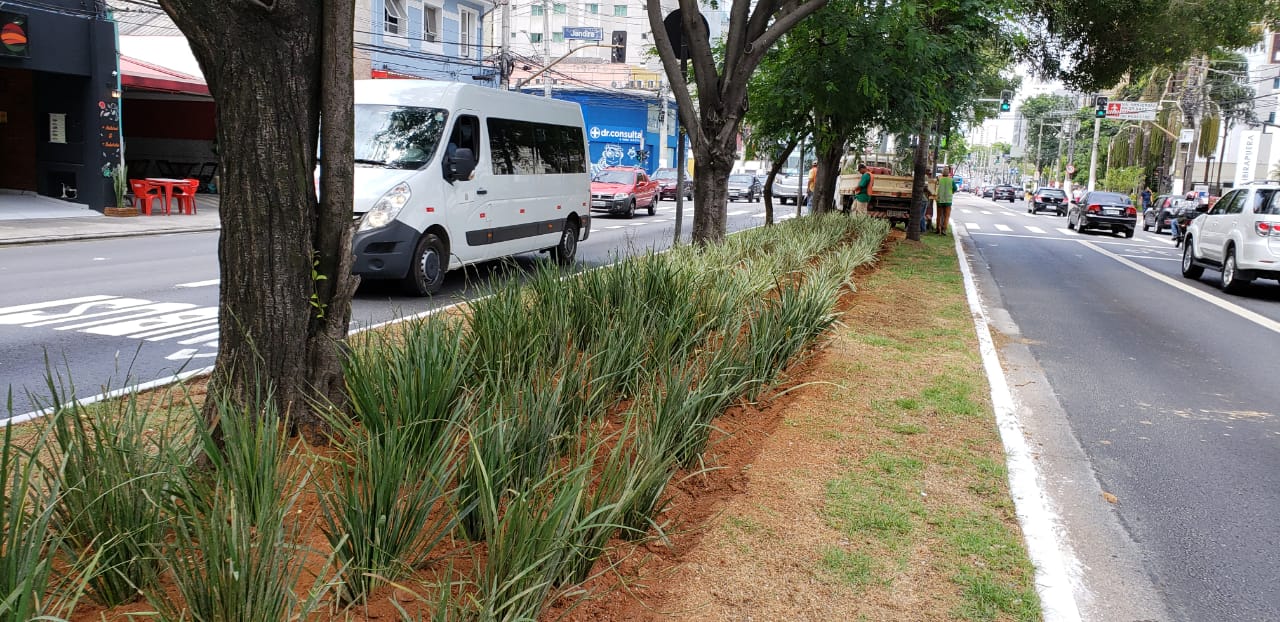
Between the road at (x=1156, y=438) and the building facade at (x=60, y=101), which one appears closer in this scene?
the road at (x=1156, y=438)

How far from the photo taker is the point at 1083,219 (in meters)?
32.6

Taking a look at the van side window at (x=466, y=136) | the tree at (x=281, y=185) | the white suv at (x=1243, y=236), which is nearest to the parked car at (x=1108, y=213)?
the white suv at (x=1243, y=236)

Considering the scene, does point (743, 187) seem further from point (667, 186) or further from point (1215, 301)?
point (1215, 301)

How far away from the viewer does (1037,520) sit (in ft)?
14.8

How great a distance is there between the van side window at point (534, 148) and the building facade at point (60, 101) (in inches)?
478

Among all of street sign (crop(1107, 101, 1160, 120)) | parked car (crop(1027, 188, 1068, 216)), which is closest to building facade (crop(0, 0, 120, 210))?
parked car (crop(1027, 188, 1068, 216))

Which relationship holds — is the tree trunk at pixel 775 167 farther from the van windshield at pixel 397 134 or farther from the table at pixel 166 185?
the table at pixel 166 185

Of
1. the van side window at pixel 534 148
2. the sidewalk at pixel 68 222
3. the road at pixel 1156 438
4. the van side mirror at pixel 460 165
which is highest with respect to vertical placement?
the van side window at pixel 534 148

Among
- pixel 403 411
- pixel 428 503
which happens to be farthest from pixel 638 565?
pixel 403 411

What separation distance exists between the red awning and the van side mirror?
1455 cm

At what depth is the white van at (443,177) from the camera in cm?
1043

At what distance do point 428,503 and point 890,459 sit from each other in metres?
2.90

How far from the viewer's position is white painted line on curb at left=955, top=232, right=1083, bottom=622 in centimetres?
370

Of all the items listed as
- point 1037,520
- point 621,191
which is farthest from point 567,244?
point 621,191
